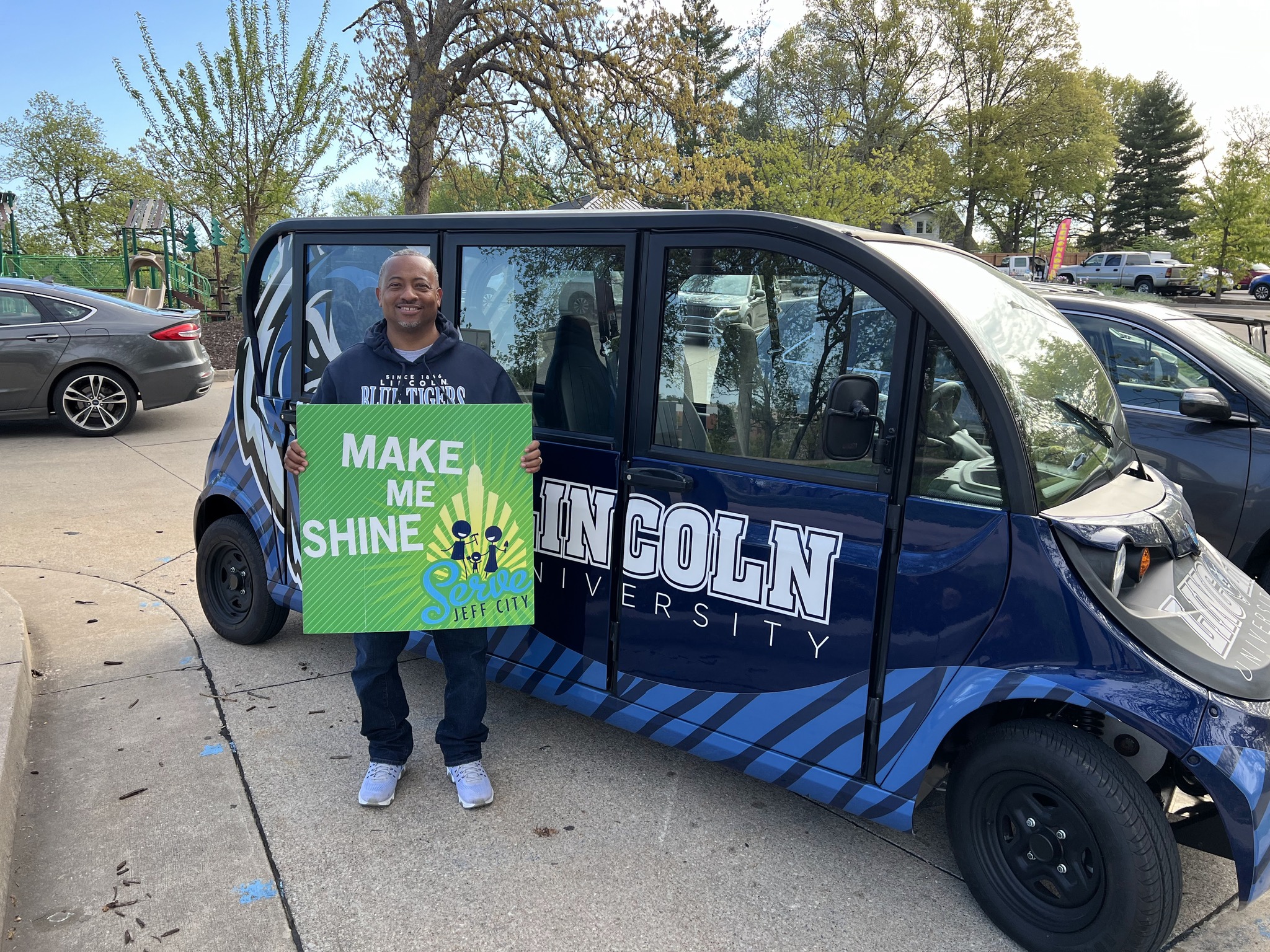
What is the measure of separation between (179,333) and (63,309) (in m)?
1.13

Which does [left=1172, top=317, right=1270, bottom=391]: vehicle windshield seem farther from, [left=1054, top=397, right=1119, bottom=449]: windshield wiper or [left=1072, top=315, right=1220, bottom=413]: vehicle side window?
[left=1054, top=397, right=1119, bottom=449]: windshield wiper

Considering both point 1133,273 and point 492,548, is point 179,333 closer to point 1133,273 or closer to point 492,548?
point 492,548

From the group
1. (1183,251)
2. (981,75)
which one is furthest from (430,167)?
(981,75)

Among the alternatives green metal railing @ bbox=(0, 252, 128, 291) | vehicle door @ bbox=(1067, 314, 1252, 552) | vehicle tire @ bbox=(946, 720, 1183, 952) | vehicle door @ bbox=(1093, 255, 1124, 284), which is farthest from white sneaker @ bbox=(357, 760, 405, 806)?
vehicle door @ bbox=(1093, 255, 1124, 284)

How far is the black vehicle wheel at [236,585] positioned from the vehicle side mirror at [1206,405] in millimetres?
4668

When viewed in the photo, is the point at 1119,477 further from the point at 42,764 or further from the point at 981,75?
the point at 981,75

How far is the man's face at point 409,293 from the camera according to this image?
300 cm

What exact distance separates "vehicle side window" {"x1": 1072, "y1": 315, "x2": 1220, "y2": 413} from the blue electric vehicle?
234cm

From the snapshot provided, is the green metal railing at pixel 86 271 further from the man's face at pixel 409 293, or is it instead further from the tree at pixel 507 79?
the man's face at pixel 409 293

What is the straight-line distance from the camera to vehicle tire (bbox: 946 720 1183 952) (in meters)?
2.25

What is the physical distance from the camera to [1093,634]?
2266 mm

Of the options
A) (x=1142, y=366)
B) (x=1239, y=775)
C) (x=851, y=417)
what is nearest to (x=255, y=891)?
(x=851, y=417)

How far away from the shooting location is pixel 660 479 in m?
2.93

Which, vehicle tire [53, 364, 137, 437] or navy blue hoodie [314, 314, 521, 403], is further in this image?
vehicle tire [53, 364, 137, 437]
